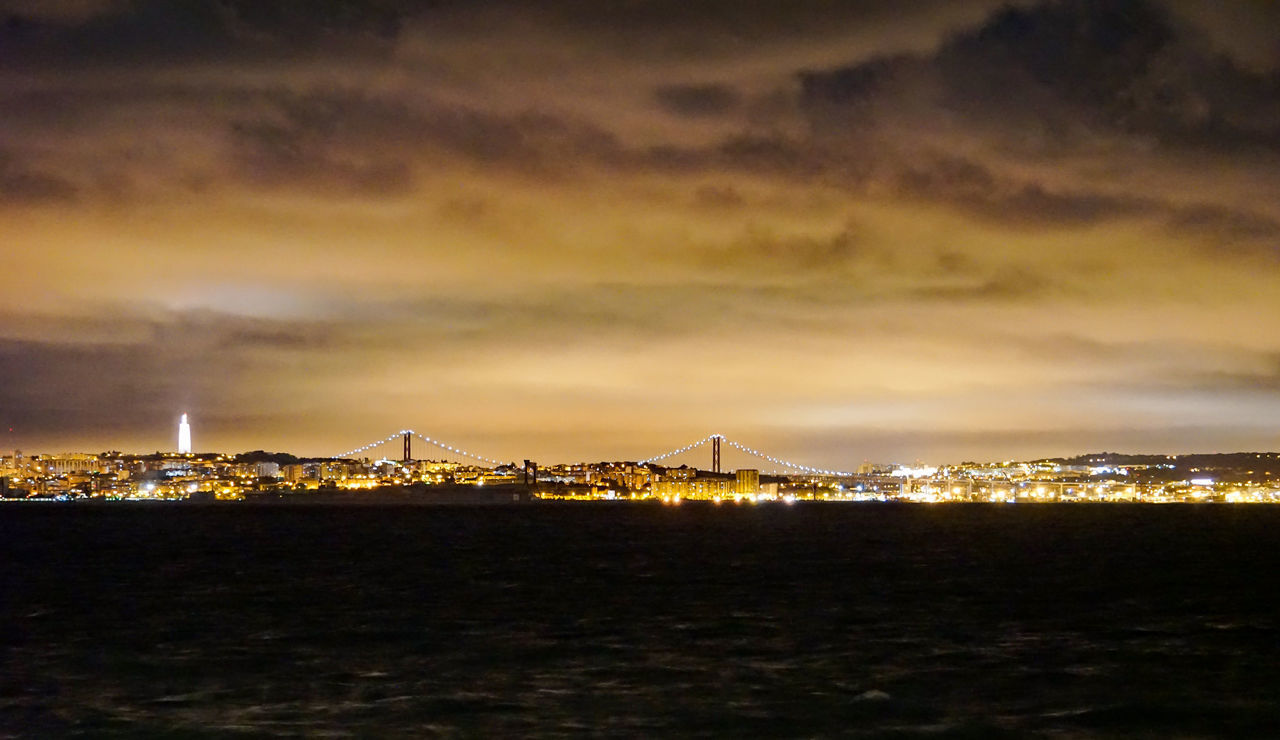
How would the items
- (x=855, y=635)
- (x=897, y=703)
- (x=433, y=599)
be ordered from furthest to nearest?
1. (x=433, y=599)
2. (x=855, y=635)
3. (x=897, y=703)

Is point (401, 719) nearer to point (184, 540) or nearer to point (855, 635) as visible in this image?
point (855, 635)

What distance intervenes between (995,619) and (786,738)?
62.1 ft

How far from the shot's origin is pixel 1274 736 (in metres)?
22.6

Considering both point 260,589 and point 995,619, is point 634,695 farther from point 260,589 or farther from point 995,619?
point 260,589

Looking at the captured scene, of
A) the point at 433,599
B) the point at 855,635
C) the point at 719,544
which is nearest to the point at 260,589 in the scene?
the point at 433,599

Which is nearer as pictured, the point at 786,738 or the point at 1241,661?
the point at 786,738

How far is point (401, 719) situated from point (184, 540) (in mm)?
74490

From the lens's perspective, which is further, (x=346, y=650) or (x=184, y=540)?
(x=184, y=540)

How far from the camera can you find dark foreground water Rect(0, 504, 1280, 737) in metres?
23.8

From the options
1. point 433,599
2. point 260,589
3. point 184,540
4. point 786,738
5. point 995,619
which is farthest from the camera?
point 184,540

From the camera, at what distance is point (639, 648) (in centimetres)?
3250

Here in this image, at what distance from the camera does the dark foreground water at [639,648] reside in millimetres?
23828

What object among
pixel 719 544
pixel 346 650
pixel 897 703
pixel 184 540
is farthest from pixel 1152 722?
pixel 184 540

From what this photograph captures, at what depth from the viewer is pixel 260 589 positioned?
163 feet
